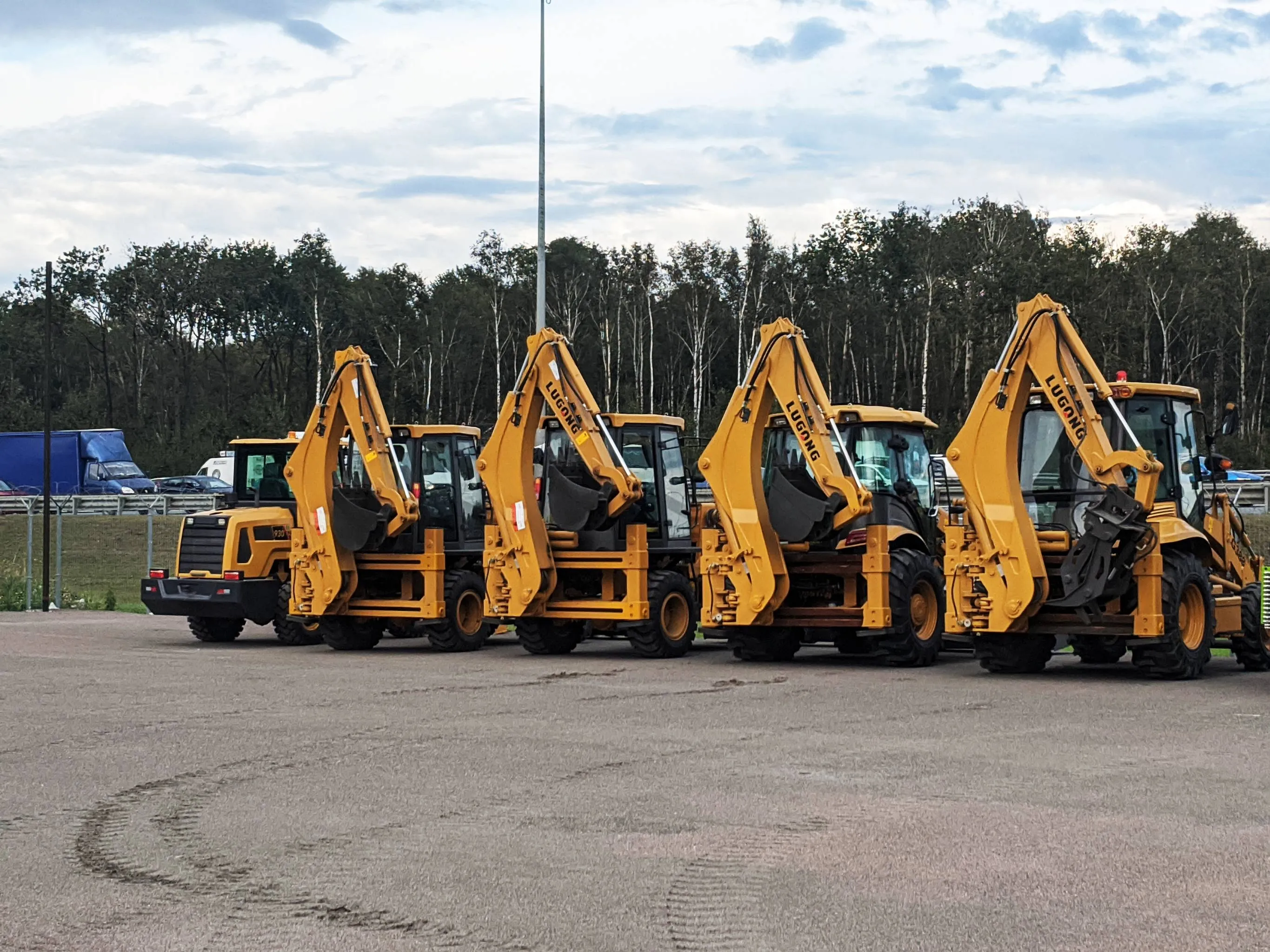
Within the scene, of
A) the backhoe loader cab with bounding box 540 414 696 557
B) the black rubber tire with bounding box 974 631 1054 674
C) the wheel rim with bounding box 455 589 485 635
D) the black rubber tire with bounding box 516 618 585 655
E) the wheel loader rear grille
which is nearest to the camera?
the black rubber tire with bounding box 974 631 1054 674

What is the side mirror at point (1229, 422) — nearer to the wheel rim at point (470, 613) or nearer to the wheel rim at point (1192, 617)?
the wheel rim at point (1192, 617)

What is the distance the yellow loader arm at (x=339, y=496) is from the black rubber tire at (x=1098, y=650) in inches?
314

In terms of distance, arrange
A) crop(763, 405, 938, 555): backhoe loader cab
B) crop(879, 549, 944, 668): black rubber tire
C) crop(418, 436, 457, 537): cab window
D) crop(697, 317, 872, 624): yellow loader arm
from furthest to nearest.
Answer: crop(418, 436, 457, 537): cab window < crop(763, 405, 938, 555): backhoe loader cab < crop(697, 317, 872, 624): yellow loader arm < crop(879, 549, 944, 668): black rubber tire

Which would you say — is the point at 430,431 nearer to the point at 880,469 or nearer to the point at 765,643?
the point at 765,643

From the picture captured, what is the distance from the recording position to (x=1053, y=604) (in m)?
16.5

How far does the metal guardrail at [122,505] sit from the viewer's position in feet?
166

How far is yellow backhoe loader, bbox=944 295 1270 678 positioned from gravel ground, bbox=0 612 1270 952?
0.83 metres

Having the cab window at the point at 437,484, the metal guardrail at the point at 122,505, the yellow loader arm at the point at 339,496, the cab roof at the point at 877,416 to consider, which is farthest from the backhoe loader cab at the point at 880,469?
the metal guardrail at the point at 122,505

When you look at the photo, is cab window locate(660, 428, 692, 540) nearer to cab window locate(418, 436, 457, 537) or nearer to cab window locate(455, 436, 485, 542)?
cab window locate(455, 436, 485, 542)

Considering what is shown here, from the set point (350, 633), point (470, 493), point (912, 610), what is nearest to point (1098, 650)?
point (912, 610)

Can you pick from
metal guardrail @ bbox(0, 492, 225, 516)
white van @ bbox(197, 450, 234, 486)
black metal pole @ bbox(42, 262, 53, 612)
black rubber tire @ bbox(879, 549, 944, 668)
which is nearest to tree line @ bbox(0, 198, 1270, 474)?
white van @ bbox(197, 450, 234, 486)

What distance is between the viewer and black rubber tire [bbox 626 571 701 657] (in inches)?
759

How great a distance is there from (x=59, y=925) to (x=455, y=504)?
15063 millimetres

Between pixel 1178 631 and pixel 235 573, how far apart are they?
1200 centimetres
